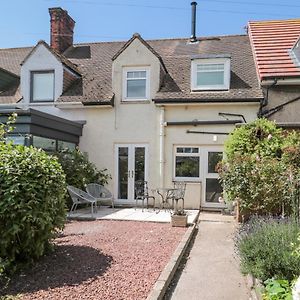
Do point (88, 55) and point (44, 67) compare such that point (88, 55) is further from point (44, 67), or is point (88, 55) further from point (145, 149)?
point (145, 149)

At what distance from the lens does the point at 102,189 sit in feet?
42.8

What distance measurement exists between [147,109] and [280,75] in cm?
507

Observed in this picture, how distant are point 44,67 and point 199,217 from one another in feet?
29.2

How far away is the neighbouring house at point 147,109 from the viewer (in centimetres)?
1316

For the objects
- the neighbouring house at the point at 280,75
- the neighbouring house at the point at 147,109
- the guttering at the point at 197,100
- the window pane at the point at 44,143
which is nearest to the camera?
the window pane at the point at 44,143

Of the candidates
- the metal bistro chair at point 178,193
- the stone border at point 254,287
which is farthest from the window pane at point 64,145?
the stone border at point 254,287

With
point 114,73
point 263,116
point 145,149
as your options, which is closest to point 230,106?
point 263,116

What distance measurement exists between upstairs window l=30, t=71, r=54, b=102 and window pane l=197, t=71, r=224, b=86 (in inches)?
242

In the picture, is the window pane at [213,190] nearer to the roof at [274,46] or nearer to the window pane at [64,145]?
the roof at [274,46]

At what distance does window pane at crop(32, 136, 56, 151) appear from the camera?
11244 mm

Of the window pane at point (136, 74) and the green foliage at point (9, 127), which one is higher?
the window pane at point (136, 74)

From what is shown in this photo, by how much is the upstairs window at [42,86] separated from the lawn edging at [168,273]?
9740 mm

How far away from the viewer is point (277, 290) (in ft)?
12.8

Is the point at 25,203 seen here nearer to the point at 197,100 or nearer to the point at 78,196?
the point at 78,196
